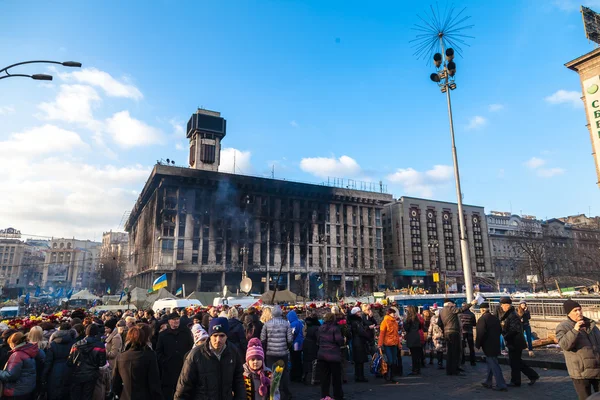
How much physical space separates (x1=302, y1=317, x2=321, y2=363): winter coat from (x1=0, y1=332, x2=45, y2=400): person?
601cm

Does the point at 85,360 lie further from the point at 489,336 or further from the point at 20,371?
the point at 489,336

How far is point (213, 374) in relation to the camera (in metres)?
4.16

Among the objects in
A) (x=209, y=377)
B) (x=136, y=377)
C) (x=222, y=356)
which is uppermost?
(x=222, y=356)

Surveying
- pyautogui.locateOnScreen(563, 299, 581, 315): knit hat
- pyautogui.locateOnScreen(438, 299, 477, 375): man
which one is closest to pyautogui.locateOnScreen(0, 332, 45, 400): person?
pyautogui.locateOnScreen(563, 299, 581, 315): knit hat

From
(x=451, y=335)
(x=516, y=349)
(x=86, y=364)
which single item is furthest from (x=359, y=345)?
(x=86, y=364)

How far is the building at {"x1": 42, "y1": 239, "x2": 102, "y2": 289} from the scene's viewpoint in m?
148

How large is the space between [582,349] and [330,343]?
14.2ft

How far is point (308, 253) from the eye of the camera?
75.1 meters

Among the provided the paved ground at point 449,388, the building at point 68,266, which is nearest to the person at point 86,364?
the paved ground at point 449,388

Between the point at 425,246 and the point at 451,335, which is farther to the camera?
the point at 425,246

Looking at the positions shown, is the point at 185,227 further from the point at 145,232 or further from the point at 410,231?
the point at 410,231

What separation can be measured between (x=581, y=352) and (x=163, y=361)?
6534 mm

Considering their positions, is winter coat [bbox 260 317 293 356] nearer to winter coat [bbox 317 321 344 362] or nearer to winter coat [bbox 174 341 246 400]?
winter coat [bbox 317 321 344 362]

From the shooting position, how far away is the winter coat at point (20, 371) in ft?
17.9
